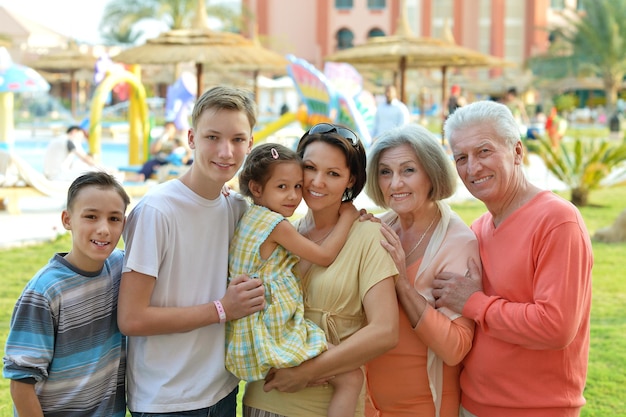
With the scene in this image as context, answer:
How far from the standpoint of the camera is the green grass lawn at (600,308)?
4.61 metres

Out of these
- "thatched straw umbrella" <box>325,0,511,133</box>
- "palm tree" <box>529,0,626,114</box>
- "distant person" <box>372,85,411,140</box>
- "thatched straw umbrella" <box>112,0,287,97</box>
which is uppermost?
"palm tree" <box>529,0,626,114</box>

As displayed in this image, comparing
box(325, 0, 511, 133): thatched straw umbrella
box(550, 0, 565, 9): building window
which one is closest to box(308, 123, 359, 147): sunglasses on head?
box(325, 0, 511, 133): thatched straw umbrella

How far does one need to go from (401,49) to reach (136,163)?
21.8ft

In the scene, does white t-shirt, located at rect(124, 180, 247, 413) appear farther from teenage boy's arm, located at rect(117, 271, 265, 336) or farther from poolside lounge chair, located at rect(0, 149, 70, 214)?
poolside lounge chair, located at rect(0, 149, 70, 214)

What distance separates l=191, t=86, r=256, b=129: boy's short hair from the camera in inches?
98.0

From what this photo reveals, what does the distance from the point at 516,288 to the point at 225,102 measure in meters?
1.15

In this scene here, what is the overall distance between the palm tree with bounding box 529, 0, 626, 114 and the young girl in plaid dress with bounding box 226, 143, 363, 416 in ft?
124

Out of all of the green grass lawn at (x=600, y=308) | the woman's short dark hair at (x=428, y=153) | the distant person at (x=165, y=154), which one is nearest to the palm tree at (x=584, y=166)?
the green grass lawn at (x=600, y=308)

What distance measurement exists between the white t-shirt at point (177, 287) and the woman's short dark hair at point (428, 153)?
2.16 ft

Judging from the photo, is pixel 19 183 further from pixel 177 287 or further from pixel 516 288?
pixel 516 288

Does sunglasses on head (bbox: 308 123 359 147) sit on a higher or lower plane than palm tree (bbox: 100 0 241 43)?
lower

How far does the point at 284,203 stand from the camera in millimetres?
2711

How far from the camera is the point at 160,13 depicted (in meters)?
37.2

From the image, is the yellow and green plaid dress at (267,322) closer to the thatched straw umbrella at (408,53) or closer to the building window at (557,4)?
the thatched straw umbrella at (408,53)
